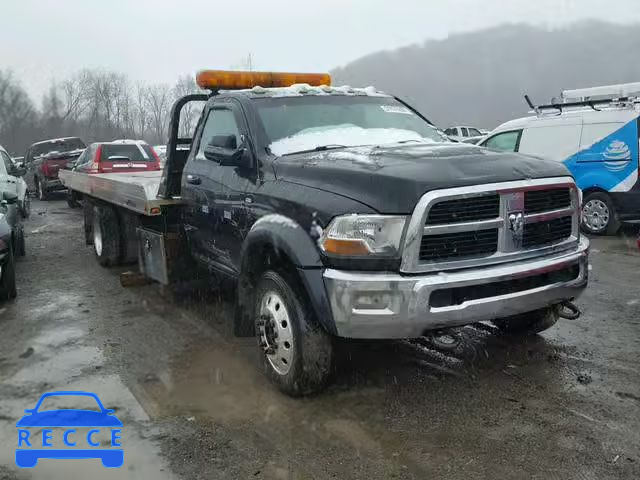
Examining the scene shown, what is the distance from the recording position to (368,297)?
3.26m

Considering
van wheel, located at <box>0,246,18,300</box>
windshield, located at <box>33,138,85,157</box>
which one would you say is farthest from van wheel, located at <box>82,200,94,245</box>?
windshield, located at <box>33,138,85,157</box>

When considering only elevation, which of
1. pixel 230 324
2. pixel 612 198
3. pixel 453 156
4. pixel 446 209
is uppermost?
pixel 453 156

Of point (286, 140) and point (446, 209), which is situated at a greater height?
point (286, 140)

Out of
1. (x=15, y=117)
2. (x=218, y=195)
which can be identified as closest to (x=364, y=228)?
(x=218, y=195)

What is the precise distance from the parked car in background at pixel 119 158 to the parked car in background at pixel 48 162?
457 cm

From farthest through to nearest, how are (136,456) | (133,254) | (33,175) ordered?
(33,175), (133,254), (136,456)

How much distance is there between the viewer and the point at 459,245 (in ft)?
11.2

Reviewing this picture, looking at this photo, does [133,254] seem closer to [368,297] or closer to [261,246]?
[261,246]

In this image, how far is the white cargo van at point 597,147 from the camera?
8.95 metres

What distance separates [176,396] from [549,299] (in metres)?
2.50

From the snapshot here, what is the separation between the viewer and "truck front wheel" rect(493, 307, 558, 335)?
4.62 m

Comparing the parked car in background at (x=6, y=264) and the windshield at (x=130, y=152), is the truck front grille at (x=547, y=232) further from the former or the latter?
the windshield at (x=130, y=152)

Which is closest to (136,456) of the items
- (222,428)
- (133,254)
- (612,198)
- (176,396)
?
(222,428)

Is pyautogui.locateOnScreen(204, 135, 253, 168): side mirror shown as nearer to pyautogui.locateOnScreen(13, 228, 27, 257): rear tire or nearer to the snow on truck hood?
the snow on truck hood
